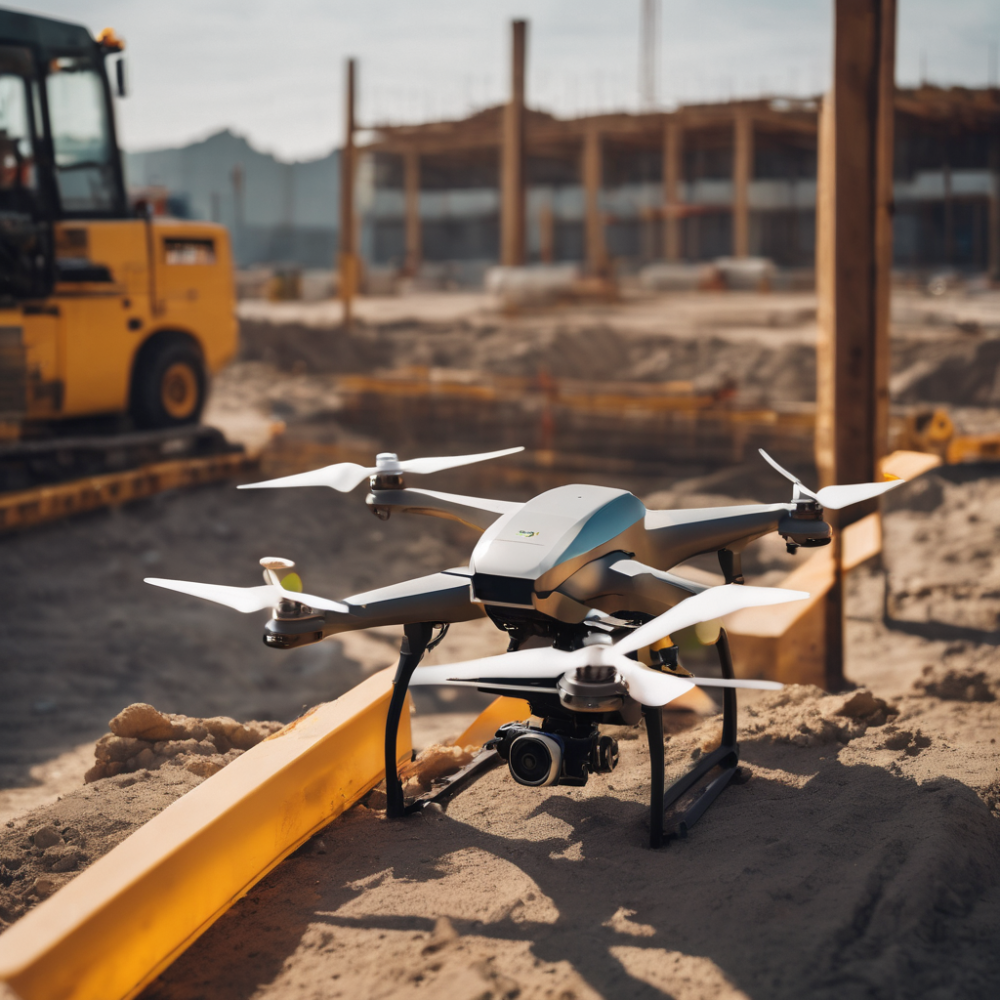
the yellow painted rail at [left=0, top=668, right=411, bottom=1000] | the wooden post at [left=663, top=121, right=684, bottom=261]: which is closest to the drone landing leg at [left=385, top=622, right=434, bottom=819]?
the yellow painted rail at [left=0, top=668, right=411, bottom=1000]

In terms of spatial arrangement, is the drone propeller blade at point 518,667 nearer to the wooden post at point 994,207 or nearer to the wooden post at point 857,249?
the wooden post at point 857,249

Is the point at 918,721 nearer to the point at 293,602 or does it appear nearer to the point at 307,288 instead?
the point at 293,602

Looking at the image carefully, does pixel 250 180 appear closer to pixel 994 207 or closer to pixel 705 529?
pixel 994 207

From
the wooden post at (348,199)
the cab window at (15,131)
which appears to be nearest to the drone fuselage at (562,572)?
the cab window at (15,131)

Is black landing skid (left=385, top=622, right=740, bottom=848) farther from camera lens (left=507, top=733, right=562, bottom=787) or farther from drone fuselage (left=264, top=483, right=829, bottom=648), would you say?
camera lens (left=507, top=733, right=562, bottom=787)

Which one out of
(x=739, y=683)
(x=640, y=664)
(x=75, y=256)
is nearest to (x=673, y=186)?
(x=75, y=256)
